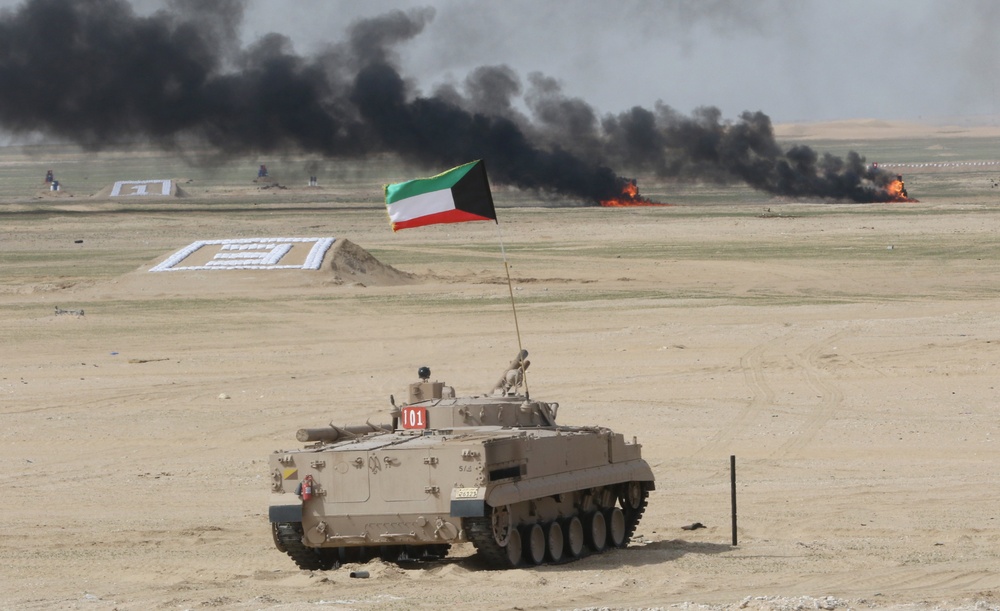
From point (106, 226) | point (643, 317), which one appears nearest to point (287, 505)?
point (643, 317)

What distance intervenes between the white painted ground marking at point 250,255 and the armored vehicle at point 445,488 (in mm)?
27720

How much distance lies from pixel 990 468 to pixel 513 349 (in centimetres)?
1158

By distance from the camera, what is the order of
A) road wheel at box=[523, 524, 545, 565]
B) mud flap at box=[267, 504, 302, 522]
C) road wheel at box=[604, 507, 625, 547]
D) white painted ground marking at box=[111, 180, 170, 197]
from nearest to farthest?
mud flap at box=[267, 504, 302, 522] < road wheel at box=[523, 524, 545, 565] < road wheel at box=[604, 507, 625, 547] < white painted ground marking at box=[111, 180, 170, 197]

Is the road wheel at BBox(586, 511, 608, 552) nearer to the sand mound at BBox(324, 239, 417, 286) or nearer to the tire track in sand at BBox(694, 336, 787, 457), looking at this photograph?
the tire track in sand at BBox(694, 336, 787, 457)

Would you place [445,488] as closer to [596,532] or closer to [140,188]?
[596,532]

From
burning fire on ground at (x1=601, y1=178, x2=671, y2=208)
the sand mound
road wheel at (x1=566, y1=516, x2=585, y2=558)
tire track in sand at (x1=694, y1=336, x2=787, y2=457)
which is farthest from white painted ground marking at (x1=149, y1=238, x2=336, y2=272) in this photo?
burning fire on ground at (x1=601, y1=178, x2=671, y2=208)

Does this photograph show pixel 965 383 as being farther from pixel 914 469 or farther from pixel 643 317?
pixel 643 317

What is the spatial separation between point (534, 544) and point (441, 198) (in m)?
4.01

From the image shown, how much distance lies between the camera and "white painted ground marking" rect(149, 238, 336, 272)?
4197 cm

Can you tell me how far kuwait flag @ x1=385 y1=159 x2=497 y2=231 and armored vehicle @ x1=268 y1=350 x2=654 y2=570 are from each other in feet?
6.33

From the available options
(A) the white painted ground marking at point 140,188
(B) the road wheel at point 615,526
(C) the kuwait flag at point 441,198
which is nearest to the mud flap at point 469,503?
(B) the road wheel at point 615,526

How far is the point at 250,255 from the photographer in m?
43.0

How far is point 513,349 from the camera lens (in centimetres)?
2933

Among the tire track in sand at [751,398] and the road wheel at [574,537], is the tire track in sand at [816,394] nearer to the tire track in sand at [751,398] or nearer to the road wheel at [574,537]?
the tire track in sand at [751,398]
